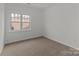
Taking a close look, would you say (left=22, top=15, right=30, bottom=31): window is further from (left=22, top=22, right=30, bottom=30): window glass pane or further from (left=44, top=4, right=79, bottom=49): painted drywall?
(left=44, top=4, right=79, bottom=49): painted drywall

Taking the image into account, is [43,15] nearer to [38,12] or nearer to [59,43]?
[38,12]

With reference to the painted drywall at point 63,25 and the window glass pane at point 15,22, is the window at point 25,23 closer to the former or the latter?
the window glass pane at point 15,22

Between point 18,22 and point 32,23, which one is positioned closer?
point 18,22

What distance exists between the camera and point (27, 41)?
2.32m

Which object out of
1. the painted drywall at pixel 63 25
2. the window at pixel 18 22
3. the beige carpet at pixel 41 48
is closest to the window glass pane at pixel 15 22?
the window at pixel 18 22

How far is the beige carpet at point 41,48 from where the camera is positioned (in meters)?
2.22

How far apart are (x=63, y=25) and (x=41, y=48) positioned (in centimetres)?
76

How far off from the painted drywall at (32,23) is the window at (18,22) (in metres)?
0.08

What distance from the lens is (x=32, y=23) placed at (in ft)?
7.48

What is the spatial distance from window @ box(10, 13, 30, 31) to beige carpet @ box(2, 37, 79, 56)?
0.33 metres

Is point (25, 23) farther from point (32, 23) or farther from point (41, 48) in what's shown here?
point (41, 48)

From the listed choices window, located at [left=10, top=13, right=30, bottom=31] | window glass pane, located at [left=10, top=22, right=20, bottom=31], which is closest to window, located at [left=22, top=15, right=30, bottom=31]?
window, located at [left=10, top=13, right=30, bottom=31]

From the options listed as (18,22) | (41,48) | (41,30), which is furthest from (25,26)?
(41,48)

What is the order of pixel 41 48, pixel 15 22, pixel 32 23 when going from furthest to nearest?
pixel 41 48 < pixel 32 23 < pixel 15 22
